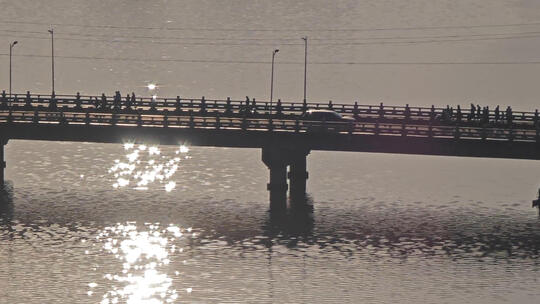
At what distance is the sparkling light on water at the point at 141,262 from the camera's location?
6719 cm

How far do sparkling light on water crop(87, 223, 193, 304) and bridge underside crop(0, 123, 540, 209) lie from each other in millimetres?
12245

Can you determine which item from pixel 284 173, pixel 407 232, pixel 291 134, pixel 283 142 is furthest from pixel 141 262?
pixel 284 173

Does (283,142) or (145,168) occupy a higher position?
(283,142)

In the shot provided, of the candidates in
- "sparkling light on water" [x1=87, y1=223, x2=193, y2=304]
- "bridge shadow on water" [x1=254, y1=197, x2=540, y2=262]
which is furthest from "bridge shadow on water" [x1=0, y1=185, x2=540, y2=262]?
"sparkling light on water" [x1=87, y1=223, x2=193, y2=304]

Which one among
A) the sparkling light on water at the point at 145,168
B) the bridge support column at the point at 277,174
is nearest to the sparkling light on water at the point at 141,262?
the bridge support column at the point at 277,174

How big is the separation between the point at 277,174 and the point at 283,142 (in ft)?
10.5

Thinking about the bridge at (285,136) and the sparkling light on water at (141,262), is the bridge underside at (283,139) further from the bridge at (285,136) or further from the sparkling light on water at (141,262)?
the sparkling light on water at (141,262)

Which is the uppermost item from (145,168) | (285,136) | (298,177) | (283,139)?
(285,136)

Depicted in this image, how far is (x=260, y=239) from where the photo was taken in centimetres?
8119

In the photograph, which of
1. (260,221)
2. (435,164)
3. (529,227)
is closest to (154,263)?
(260,221)

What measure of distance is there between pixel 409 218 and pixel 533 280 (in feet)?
61.2

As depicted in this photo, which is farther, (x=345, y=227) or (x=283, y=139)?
(x=283, y=139)

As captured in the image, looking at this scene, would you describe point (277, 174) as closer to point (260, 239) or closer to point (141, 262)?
point (260, 239)

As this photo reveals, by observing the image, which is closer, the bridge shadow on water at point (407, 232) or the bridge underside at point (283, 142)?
the bridge shadow on water at point (407, 232)
